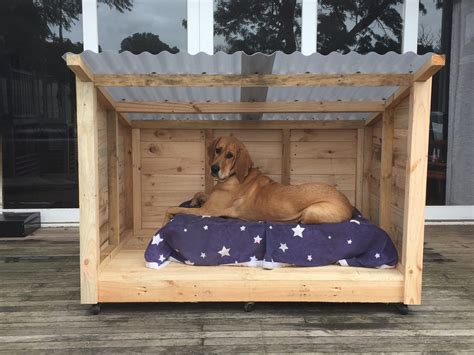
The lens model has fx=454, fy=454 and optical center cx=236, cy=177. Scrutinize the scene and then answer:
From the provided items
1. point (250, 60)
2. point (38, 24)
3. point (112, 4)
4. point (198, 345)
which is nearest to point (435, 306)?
point (198, 345)

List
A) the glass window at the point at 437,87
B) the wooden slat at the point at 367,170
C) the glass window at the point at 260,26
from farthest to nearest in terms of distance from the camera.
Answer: the glass window at the point at 437,87 < the glass window at the point at 260,26 < the wooden slat at the point at 367,170

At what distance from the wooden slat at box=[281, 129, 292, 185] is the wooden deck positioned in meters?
1.57

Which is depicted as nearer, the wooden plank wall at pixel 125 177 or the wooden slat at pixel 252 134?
the wooden plank wall at pixel 125 177

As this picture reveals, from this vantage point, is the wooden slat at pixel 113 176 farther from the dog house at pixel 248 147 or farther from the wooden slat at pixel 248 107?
the wooden slat at pixel 248 107

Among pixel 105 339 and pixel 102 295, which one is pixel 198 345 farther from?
pixel 102 295

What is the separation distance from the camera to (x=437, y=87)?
625 cm

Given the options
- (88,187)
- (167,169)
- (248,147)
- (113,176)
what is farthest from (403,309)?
(167,169)

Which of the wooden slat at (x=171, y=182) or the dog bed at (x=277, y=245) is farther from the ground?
the wooden slat at (x=171, y=182)

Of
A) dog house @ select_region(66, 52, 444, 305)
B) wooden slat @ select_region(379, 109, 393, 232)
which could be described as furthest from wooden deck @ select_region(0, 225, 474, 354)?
wooden slat @ select_region(379, 109, 393, 232)

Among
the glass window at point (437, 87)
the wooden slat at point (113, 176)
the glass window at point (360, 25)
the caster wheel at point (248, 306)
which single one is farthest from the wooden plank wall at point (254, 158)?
the glass window at point (437, 87)

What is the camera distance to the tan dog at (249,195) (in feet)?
12.0

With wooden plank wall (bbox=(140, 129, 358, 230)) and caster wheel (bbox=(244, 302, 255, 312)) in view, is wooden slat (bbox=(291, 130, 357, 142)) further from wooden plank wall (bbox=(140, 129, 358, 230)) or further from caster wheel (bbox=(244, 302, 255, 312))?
caster wheel (bbox=(244, 302, 255, 312))

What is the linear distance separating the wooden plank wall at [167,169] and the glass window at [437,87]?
3541mm

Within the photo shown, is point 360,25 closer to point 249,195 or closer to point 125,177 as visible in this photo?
point 249,195
